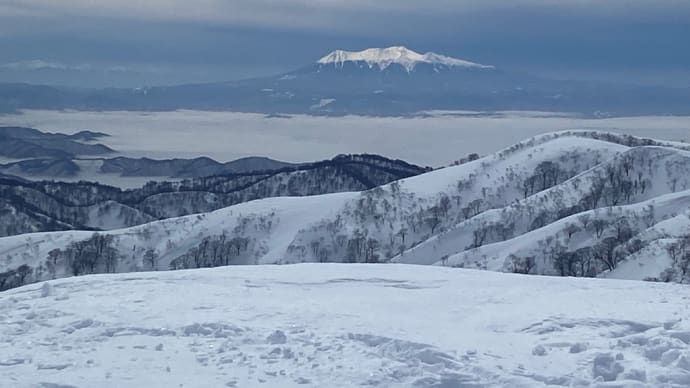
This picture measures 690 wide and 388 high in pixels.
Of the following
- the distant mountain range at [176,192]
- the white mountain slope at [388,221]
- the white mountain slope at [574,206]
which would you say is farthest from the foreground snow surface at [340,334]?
the distant mountain range at [176,192]

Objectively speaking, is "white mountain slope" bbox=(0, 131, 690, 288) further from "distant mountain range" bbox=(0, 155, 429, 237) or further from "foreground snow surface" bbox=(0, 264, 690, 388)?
"foreground snow surface" bbox=(0, 264, 690, 388)

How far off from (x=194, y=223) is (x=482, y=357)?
10244 cm

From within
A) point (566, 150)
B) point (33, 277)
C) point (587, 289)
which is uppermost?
point (566, 150)

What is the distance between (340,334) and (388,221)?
91.7m

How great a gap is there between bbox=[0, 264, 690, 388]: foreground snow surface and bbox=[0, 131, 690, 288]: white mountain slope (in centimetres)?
7149

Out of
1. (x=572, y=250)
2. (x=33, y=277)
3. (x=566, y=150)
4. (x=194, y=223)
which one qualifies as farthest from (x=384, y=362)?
(x=566, y=150)

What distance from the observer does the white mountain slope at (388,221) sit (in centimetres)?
9781

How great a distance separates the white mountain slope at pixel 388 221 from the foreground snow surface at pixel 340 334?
71487mm

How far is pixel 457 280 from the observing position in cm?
2298

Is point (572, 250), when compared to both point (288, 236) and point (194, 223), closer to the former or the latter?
point (288, 236)

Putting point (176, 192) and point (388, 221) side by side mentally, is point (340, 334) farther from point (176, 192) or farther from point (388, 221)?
point (176, 192)

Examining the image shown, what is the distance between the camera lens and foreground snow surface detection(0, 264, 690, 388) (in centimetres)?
1370

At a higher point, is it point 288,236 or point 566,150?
point 566,150

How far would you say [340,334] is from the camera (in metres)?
15.8
